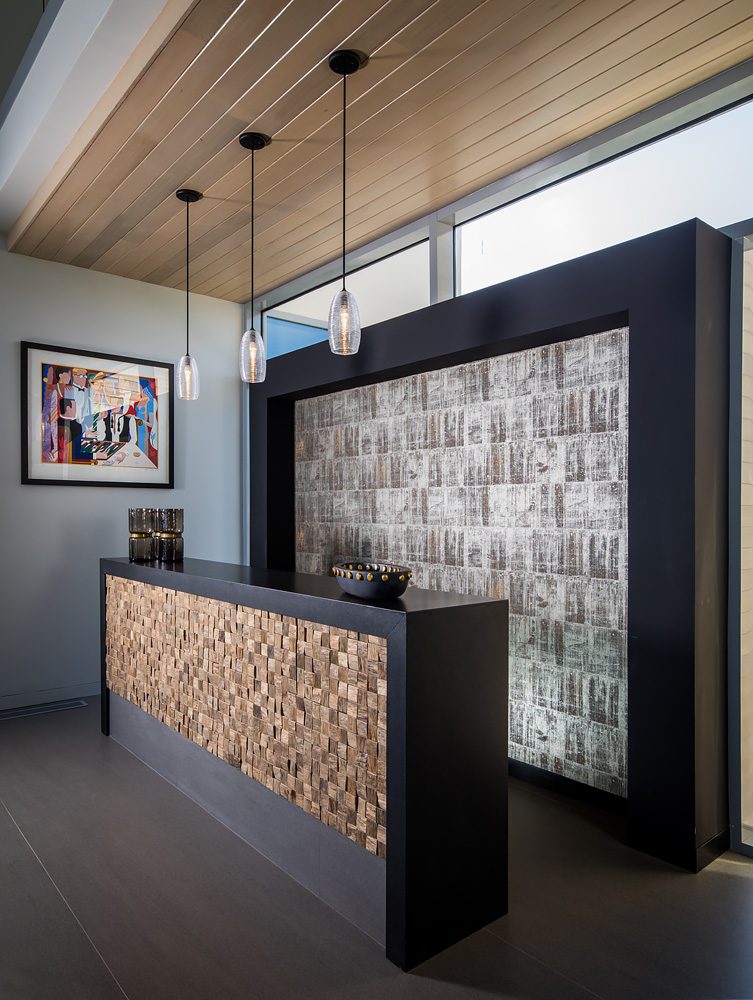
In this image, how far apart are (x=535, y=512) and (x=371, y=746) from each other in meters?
1.49

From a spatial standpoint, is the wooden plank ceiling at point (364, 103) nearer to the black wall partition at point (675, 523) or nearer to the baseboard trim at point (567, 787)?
the black wall partition at point (675, 523)

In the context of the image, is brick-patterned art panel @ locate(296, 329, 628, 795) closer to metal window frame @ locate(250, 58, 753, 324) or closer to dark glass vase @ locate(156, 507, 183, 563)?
metal window frame @ locate(250, 58, 753, 324)

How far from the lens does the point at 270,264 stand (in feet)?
14.7

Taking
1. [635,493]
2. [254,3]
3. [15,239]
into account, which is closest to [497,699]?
[635,493]

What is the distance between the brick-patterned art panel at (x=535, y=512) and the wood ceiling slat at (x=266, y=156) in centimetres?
119

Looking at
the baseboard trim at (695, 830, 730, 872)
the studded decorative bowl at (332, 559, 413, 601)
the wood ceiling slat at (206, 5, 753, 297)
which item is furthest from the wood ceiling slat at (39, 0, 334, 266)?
the baseboard trim at (695, 830, 730, 872)

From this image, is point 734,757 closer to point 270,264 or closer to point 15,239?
point 270,264

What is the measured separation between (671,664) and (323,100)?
244cm

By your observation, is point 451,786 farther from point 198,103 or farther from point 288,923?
point 198,103

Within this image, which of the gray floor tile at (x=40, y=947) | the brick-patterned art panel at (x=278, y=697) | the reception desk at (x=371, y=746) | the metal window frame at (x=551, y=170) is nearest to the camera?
the gray floor tile at (x=40, y=947)

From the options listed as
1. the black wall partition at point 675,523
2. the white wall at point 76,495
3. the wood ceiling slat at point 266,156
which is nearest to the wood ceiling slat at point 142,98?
the wood ceiling slat at point 266,156

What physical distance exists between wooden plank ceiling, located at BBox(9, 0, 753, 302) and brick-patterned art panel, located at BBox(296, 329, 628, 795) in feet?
3.03

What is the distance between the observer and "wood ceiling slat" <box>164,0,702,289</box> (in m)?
2.36

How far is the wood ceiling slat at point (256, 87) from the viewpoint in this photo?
2.16m
